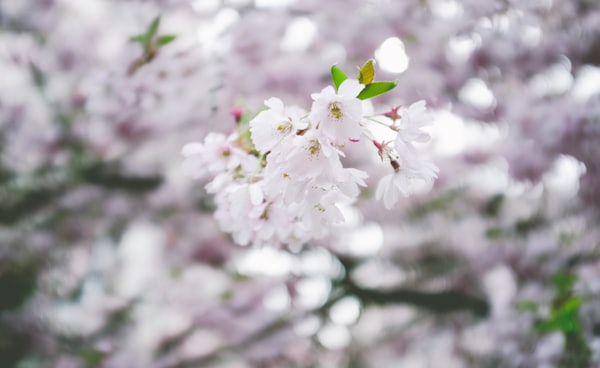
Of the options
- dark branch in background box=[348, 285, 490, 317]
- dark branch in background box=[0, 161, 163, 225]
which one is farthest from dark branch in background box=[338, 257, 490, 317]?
dark branch in background box=[0, 161, 163, 225]

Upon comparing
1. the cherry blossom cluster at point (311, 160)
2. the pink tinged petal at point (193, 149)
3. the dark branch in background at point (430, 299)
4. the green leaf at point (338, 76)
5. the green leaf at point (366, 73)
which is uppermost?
the dark branch in background at point (430, 299)

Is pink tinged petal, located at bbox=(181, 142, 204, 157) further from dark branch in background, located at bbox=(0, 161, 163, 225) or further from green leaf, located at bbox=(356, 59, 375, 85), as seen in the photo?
dark branch in background, located at bbox=(0, 161, 163, 225)

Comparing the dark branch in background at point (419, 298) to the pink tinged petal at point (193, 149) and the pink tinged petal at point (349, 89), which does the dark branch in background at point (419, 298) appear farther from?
the pink tinged petal at point (349, 89)

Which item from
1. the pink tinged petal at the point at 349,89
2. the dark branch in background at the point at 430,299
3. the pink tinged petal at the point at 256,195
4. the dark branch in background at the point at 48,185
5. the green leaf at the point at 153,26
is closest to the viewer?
the pink tinged petal at the point at 349,89

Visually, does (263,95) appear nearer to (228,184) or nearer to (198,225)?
(198,225)

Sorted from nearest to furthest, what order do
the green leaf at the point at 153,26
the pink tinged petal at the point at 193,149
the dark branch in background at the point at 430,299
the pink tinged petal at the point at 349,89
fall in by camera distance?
the pink tinged petal at the point at 349,89, the pink tinged petal at the point at 193,149, the green leaf at the point at 153,26, the dark branch in background at the point at 430,299

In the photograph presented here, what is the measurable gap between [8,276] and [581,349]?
3.63 metres

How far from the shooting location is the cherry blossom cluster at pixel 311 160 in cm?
79

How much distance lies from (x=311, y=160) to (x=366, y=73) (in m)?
0.18

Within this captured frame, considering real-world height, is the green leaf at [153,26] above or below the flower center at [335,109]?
above

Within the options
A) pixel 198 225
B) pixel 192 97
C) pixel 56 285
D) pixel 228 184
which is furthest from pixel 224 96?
pixel 56 285

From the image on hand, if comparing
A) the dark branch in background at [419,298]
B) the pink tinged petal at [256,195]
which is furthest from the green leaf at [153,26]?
the dark branch in background at [419,298]

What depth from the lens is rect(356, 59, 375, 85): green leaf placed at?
82cm

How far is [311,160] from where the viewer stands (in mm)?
816
